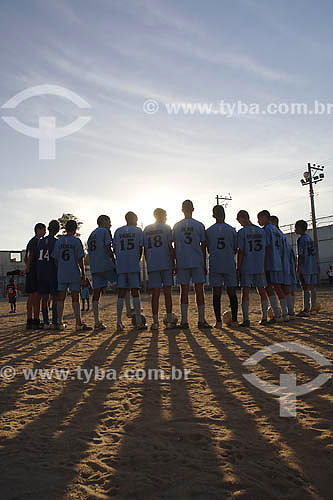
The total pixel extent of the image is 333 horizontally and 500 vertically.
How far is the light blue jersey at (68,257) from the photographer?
25.2 feet

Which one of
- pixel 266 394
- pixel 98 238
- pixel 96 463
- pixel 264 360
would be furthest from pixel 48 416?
pixel 98 238

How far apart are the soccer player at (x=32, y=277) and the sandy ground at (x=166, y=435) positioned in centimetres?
351

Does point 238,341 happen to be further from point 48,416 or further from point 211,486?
point 211,486

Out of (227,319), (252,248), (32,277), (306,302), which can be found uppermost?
(252,248)

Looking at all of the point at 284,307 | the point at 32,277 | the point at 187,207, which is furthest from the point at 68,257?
the point at 284,307

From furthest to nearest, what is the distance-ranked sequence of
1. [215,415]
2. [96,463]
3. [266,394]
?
1. [266,394]
2. [215,415]
3. [96,463]

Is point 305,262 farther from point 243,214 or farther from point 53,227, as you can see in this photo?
point 53,227

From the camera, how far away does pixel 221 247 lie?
757 cm

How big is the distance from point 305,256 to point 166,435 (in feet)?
24.7

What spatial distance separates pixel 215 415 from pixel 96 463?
37.6 inches

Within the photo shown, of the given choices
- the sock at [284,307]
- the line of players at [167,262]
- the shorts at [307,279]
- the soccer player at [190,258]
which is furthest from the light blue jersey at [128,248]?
the shorts at [307,279]

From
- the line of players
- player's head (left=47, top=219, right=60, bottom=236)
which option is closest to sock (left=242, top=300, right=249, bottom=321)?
the line of players

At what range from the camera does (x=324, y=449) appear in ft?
7.29

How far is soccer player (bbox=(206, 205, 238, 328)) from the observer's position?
7.53m
